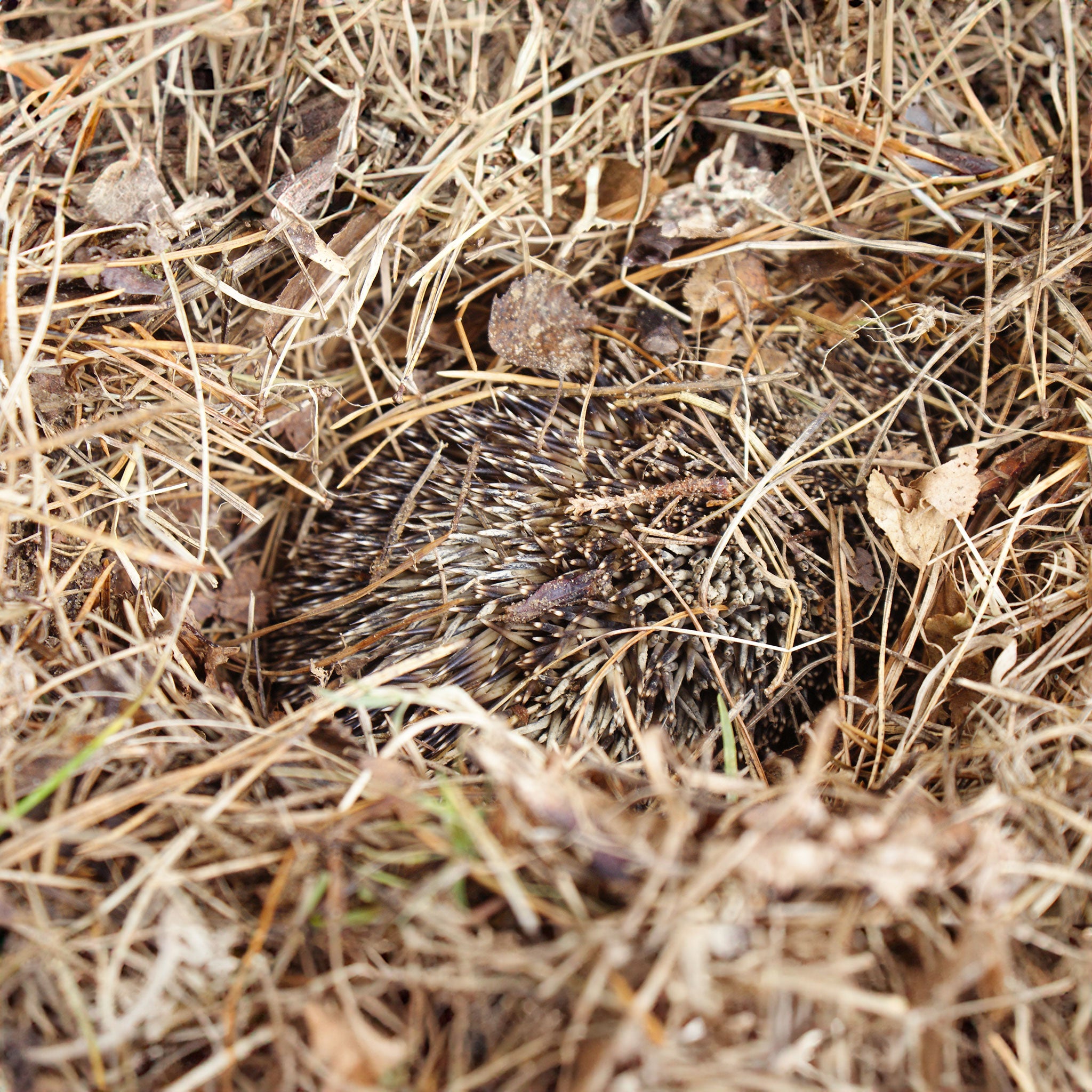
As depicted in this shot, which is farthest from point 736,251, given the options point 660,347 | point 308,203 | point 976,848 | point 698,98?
point 976,848

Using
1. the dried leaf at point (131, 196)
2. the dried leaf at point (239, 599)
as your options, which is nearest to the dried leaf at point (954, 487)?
the dried leaf at point (239, 599)

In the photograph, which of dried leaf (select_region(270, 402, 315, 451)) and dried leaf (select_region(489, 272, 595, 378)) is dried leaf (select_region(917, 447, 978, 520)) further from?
dried leaf (select_region(270, 402, 315, 451))

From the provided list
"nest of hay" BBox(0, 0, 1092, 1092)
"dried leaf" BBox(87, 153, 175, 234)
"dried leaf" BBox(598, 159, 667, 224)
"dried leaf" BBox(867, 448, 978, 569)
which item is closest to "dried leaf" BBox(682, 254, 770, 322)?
"nest of hay" BBox(0, 0, 1092, 1092)

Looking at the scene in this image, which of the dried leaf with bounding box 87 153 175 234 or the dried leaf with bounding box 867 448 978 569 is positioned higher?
the dried leaf with bounding box 87 153 175 234

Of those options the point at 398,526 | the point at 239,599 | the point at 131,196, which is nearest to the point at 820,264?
the point at 398,526

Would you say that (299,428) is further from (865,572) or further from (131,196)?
(865,572)

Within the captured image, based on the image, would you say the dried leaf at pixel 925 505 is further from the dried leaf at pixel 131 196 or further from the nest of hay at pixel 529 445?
the dried leaf at pixel 131 196
